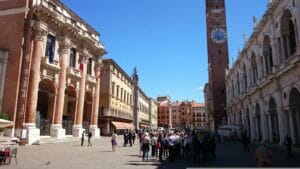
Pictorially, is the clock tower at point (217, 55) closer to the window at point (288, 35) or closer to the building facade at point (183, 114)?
the window at point (288, 35)

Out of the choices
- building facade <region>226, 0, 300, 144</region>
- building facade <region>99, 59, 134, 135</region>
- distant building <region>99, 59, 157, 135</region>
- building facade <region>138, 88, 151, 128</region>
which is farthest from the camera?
building facade <region>138, 88, 151, 128</region>

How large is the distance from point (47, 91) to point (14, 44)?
659cm

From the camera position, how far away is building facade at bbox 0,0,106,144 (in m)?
23.7

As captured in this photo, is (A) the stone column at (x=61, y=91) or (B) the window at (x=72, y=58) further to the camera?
(B) the window at (x=72, y=58)

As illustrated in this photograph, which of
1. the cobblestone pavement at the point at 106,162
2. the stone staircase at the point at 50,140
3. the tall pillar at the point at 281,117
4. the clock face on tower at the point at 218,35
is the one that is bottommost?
the cobblestone pavement at the point at 106,162

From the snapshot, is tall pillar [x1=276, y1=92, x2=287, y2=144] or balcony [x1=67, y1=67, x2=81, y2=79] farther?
balcony [x1=67, y1=67, x2=81, y2=79]

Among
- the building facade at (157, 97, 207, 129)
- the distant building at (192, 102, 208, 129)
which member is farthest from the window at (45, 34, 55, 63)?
the distant building at (192, 102, 208, 129)

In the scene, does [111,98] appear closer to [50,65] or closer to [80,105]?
[80,105]

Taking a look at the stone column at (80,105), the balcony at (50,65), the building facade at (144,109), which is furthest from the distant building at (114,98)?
the balcony at (50,65)

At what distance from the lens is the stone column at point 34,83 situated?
23.3 m

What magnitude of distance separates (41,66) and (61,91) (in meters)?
3.75

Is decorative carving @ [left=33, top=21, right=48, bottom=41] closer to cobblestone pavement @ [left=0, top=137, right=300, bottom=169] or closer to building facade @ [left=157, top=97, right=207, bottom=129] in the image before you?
cobblestone pavement @ [left=0, top=137, right=300, bottom=169]

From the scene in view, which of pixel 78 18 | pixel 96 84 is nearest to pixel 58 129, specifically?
pixel 96 84

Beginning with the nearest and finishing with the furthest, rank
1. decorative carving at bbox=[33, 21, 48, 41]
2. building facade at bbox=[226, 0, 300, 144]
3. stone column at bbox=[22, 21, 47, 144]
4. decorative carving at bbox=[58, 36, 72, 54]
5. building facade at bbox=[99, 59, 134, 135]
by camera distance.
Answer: building facade at bbox=[226, 0, 300, 144] → stone column at bbox=[22, 21, 47, 144] → decorative carving at bbox=[33, 21, 48, 41] → decorative carving at bbox=[58, 36, 72, 54] → building facade at bbox=[99, 59, 134, 135]
